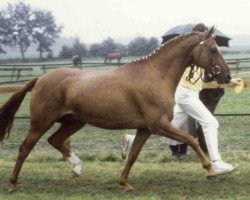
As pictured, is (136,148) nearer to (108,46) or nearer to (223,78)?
(223,78)

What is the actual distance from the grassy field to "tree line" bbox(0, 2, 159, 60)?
45204 mm

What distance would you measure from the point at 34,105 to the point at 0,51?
181 ft

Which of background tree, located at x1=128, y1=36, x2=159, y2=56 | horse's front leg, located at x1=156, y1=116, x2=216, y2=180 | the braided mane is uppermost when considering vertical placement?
the braided mane

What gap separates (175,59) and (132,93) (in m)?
0.65

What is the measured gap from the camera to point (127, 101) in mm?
5527

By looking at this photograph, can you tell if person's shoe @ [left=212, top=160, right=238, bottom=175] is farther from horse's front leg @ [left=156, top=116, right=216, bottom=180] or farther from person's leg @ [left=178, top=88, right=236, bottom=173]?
horse's front leg @ [left=156, top=116, right=216, bottom=180]

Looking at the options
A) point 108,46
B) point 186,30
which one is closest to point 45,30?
point 108,46

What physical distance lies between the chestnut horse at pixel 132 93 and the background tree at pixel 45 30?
189ft

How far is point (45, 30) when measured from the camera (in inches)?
2657

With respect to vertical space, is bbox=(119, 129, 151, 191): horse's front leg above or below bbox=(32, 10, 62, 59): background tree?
above

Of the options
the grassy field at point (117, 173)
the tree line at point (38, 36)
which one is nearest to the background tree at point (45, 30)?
the tree line at point (38, 36)

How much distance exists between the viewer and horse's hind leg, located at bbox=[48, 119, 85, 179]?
6.32 metres

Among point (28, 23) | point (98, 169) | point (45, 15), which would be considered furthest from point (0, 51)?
point (98, 169)

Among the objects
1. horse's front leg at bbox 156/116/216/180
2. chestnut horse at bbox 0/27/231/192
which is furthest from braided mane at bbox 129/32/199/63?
horse's front leg at bbox 156/116/216/180
